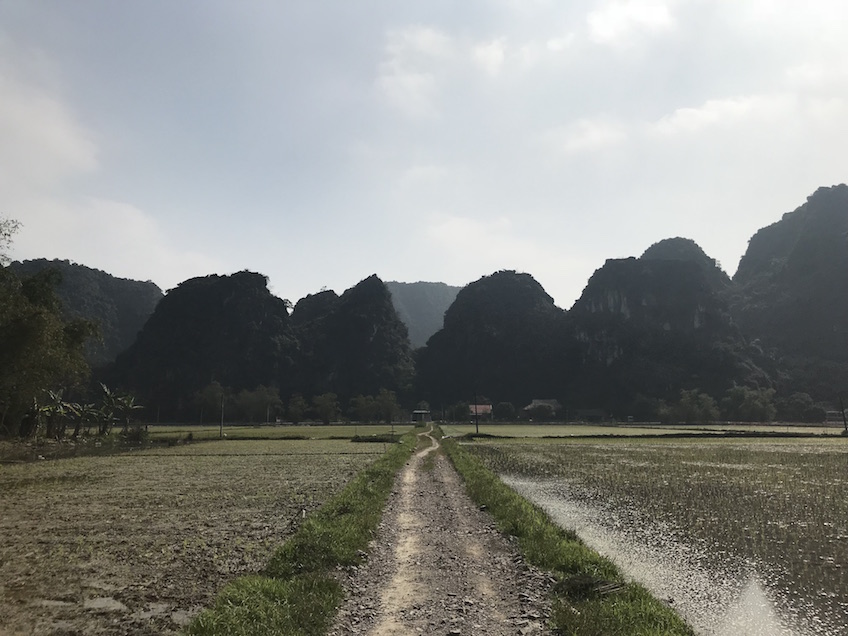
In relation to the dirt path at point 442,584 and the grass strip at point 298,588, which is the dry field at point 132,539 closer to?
the grass strip at point 298,588

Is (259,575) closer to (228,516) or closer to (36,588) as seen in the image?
(36,588)

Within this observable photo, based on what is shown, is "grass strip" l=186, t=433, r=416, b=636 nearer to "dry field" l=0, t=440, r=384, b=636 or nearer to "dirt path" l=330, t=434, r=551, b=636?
"dirt path" l=330, t=434, r=551, b=636

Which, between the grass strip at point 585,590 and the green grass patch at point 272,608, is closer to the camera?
the green grass patch at point 272,608

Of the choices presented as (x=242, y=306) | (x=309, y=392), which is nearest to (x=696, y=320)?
(x=309, y=392)

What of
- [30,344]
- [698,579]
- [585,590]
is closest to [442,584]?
[585,590]

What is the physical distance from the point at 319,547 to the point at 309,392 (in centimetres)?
18075

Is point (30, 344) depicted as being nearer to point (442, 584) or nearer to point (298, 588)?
point (298, 588)

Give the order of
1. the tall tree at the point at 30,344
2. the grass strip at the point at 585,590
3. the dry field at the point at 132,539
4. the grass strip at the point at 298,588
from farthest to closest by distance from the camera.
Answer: the tall tree at the point at 30,344 < the dry field at the point at 132,539 < the grass strip at the point at 585,590 < the grass strip at the point at 298,588

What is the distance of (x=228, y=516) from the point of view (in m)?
15.9

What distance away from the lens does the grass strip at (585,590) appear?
293 inches

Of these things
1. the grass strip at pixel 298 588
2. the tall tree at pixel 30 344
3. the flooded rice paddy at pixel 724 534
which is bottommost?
the flooded rice paddy at pixel 724 534

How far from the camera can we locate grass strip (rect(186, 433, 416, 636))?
722 centimetres

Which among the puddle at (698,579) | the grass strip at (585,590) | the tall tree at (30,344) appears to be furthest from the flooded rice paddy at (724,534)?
the tall tree at (30,344)

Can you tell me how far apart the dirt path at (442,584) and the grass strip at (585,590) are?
0.37 meters
